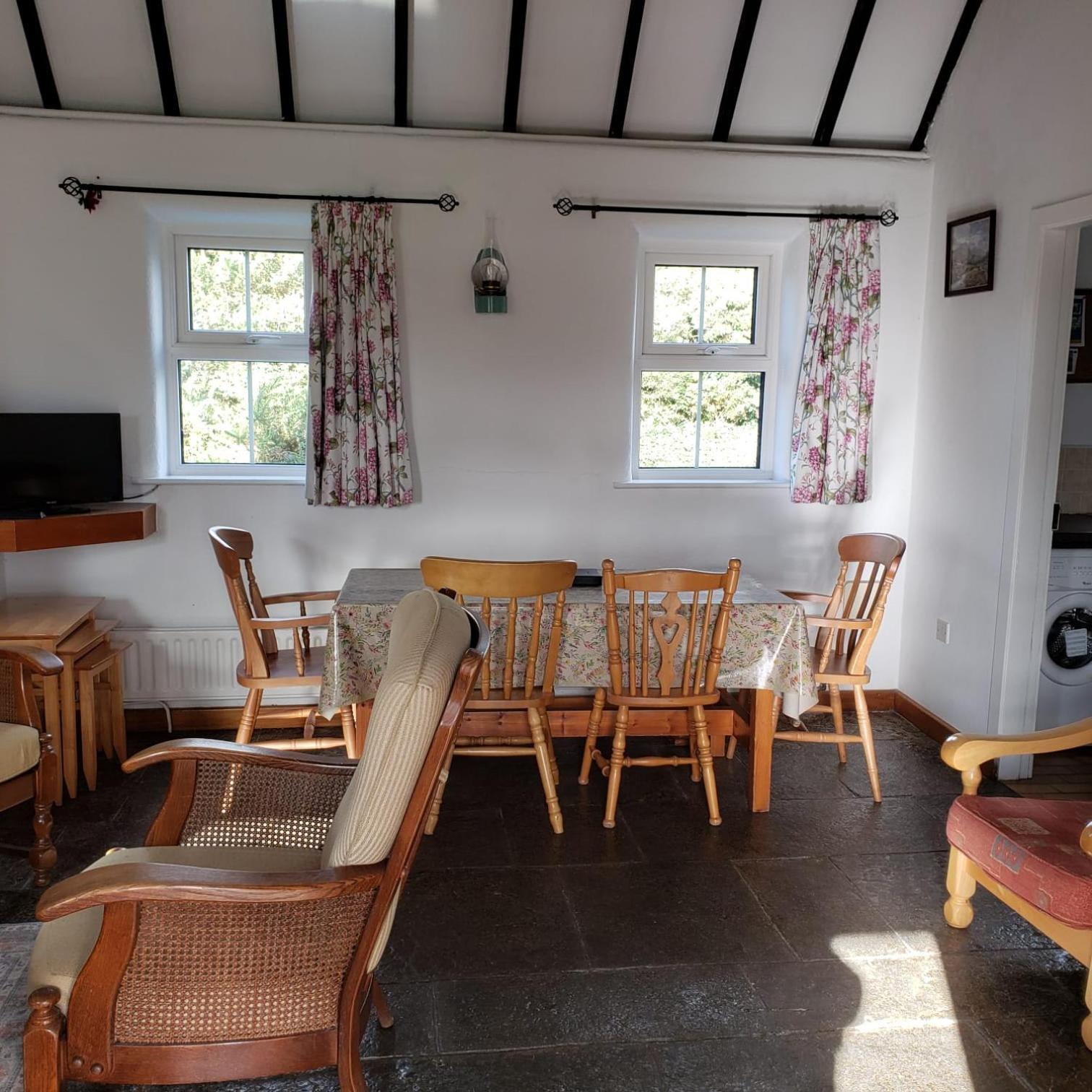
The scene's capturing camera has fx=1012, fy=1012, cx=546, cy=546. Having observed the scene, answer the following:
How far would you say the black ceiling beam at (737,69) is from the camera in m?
4.02

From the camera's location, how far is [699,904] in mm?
2867

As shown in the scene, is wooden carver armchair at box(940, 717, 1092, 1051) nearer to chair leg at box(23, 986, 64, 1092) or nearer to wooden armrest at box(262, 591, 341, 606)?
chair leg at box(23, 986, 64, 1092)

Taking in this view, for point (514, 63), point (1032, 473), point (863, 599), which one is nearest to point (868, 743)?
point (863, 599)

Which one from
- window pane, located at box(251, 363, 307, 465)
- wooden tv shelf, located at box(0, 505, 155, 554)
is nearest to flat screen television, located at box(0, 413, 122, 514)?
wooden tv shelf, located at box(0, 505, 155, 554)

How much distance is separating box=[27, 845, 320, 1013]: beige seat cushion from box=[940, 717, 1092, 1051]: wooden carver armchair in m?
1.65

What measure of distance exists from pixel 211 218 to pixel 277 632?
1.76 metres

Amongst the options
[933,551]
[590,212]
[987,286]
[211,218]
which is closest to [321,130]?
[211,218]

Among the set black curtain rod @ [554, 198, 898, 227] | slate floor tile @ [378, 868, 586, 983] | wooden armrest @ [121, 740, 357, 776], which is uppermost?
black curtain rod @ [554, 198, 898, 227]

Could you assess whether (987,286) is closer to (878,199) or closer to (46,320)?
(878,199)

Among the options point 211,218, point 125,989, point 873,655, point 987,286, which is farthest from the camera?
point 873,655

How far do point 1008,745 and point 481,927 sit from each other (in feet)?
4.95

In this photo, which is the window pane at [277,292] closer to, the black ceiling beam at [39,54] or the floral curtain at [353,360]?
the floral curtain at [353,360]

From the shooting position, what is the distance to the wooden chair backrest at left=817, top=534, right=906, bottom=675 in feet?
11.7

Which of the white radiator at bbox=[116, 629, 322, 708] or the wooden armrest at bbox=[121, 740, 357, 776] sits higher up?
the wooden armrest at bbox=[121, 740, 357, 776]
